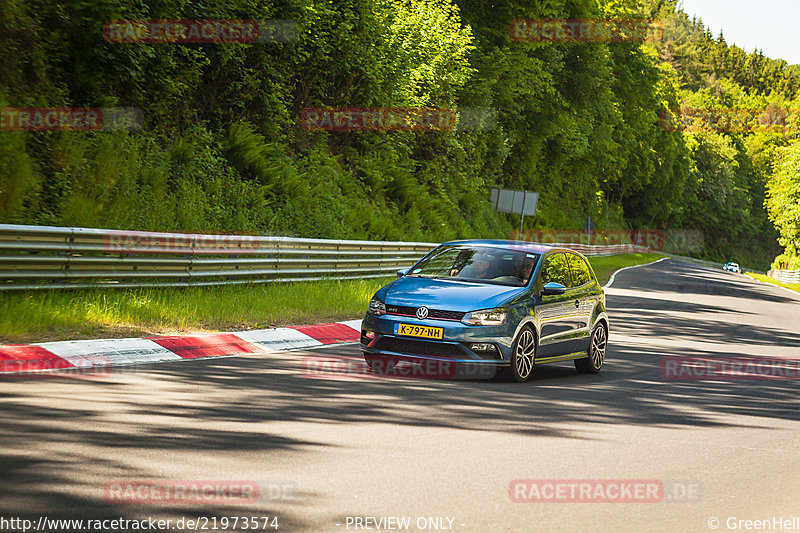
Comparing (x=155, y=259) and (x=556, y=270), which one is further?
(x=155, y=259)

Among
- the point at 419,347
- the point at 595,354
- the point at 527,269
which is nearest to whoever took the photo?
the point at 419,347

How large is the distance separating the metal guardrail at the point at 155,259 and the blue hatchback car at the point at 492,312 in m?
3.98

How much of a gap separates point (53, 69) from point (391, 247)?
857cm

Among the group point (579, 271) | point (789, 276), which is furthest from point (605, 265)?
point (579, 271)

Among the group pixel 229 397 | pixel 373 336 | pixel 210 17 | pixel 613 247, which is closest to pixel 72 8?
pixel 210 17

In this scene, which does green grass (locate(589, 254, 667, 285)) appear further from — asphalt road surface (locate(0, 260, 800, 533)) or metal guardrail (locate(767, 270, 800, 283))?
asphalt road surface (locate(0, 260, 800, 533))

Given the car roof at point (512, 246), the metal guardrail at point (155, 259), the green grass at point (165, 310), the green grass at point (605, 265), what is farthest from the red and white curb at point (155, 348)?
the green grass at point (605, 265)

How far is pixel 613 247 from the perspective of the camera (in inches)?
2985

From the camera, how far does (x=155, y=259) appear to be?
1351 centimetres

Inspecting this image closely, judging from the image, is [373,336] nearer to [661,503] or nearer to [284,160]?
[661,503]

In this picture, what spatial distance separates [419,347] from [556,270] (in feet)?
8.49

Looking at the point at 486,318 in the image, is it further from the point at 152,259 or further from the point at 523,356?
the point at 152,259

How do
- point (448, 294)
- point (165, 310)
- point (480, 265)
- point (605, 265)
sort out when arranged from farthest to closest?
point (605, 265), point (165, 310), point (480, 265), point (448, 294)

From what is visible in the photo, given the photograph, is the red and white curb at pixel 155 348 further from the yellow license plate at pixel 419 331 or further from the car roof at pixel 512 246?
the car roof at pixel 512 246
